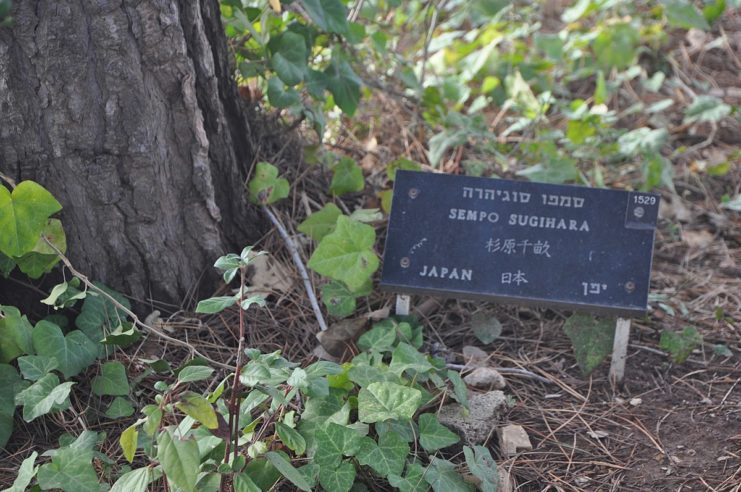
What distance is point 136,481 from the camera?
4.32 ft

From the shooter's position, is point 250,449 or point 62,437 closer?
point 250,449

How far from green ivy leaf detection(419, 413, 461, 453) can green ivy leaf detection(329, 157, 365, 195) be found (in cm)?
84

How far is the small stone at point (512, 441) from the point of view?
165 centimetres

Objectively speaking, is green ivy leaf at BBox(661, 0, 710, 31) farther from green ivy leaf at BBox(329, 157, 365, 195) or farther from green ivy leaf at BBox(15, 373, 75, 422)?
green ivy leaf at BBox(15, 373, 75, 422)

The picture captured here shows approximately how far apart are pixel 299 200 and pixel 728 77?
2.41 m

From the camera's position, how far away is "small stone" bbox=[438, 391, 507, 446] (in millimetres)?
1640

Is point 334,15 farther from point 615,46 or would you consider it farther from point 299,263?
point 615,46

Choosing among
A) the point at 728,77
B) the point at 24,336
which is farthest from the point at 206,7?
the point at 728,77

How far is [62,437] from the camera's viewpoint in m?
1.57

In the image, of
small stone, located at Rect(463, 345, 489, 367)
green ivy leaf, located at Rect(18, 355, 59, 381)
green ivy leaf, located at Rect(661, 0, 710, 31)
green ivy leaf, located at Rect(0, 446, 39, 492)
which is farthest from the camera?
green ivy leaf, located at Rect(661, 0, 710, 31)

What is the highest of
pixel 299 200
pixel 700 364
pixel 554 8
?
pixel 554 8

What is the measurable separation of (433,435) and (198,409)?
519 millimetres

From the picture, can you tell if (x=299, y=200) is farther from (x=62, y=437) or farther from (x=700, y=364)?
(x=700, y=364)

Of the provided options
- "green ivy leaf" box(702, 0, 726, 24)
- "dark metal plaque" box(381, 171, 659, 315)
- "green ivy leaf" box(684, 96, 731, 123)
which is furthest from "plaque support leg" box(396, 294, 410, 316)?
"green ivy leaf" box(702, 0, 726, 24)
